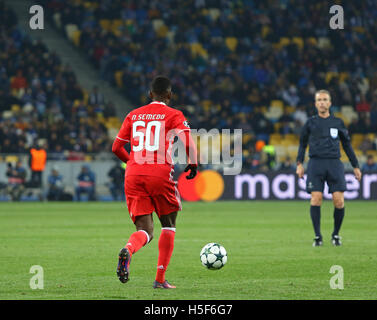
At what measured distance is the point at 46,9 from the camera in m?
36.2

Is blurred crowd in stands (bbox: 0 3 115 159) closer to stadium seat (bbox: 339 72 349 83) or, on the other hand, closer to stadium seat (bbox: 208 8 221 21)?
stadium seat (bbox: 208 8 221 21)

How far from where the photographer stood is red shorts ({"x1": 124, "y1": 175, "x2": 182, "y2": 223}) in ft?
27.4

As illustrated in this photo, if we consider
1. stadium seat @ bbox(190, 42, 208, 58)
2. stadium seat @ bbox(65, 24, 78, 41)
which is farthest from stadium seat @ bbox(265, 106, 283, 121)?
stadium seat @ bbox(65, 24, 78, 41)

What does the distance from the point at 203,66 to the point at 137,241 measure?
26.5 metres

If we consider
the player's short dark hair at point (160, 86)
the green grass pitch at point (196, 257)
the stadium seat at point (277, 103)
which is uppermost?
the stadium seat at point (277, 103)

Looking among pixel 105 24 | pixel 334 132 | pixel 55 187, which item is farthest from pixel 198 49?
pixel 334 132

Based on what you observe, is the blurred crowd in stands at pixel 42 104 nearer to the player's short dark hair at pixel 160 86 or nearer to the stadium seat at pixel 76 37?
the stadium seat at pixel 76 37

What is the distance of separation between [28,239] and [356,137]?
64.3 ft

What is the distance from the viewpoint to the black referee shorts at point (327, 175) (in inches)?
516

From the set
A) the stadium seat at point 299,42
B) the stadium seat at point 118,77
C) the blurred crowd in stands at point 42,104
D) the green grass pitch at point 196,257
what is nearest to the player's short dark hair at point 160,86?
the green grass pitch at point 196,257

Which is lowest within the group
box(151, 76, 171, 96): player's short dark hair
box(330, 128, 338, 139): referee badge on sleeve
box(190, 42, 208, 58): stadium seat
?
box(330, 128, 338, 139): referee badge on sleeve

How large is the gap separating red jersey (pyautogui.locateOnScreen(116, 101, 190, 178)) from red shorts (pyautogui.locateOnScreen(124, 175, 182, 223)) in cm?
7

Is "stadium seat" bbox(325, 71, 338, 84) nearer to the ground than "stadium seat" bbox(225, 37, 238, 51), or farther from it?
nearer to the ground
